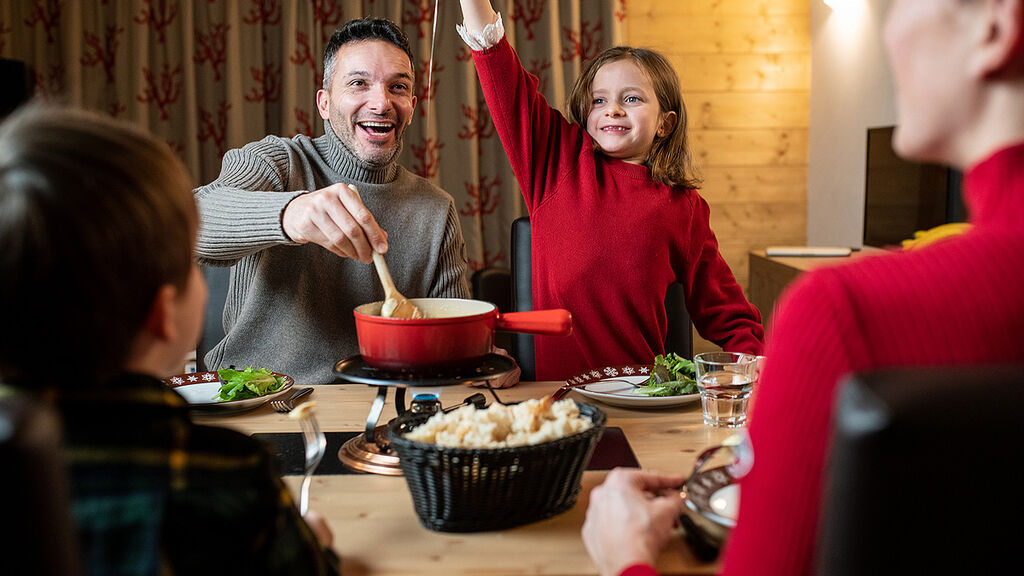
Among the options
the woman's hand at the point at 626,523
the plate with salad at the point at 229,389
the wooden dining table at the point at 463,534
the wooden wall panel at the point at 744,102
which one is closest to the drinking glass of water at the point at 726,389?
the wooden dining table at the point at 463,534

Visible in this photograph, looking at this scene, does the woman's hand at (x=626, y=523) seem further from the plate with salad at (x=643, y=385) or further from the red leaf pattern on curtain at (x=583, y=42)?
the red leaf pattern on curtain at (x=583, y=42)

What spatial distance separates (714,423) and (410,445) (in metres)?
0.59

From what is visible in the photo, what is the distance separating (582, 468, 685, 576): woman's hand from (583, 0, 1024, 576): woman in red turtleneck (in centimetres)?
20

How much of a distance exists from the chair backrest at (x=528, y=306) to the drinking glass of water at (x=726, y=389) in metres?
0.79

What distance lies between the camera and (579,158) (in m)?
2.08

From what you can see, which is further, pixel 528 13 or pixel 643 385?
pixel 528 13

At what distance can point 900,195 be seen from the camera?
10.5ft

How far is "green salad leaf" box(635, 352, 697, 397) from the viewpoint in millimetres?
1438

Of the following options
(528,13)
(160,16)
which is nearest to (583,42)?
(528,13)

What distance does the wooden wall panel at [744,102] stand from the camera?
13.3ft

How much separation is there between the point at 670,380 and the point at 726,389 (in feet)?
0.53

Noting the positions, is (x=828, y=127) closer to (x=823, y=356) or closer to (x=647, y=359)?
(x=647, y=359)

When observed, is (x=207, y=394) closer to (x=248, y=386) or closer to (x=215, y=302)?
(x=248, y=386)

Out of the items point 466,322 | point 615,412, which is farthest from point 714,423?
point 466,322
